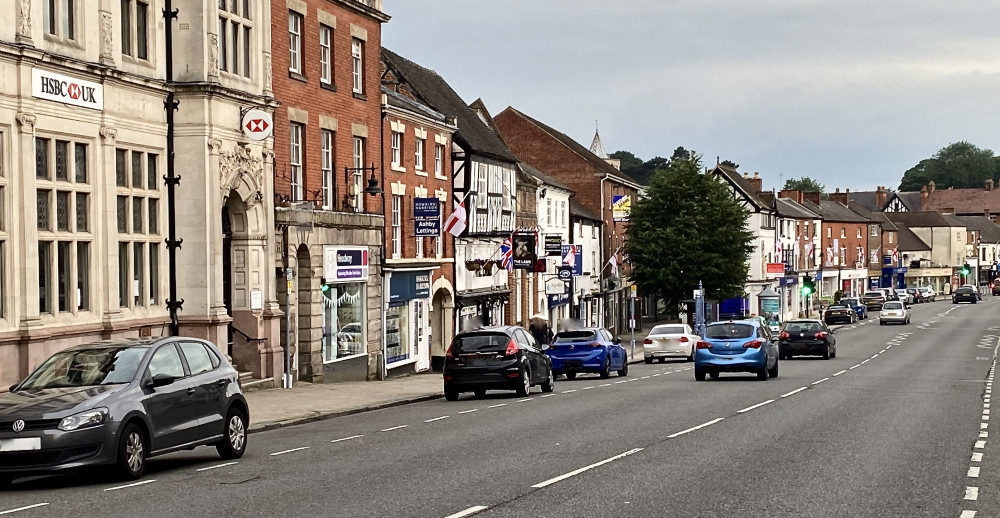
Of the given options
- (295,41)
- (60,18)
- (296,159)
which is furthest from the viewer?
(295,41)

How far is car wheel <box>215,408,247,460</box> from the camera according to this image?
16.6 m

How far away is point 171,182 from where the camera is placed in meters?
27.9

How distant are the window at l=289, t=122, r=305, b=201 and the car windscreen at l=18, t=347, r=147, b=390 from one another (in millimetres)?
18364

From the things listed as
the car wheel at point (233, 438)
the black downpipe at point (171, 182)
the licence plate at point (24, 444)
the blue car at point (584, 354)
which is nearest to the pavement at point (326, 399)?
the black downpipe at point (171, 182)

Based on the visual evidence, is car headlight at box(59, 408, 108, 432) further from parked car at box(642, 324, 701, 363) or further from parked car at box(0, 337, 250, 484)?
parked car at box(642, 324, 701, 363)

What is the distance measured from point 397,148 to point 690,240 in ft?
103

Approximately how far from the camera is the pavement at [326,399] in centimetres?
2372

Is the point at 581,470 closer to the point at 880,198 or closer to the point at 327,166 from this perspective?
the point at 327,166

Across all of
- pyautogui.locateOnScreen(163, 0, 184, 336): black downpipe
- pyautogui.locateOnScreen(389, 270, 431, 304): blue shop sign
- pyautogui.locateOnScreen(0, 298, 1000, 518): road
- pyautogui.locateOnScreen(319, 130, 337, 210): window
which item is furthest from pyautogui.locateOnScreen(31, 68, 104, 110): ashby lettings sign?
pyautogui.locateOnScreen(389, 270, 431, 304): blue shop sign

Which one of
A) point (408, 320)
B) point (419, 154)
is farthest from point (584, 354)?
point (419, 154)

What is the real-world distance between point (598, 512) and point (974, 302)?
422 ft

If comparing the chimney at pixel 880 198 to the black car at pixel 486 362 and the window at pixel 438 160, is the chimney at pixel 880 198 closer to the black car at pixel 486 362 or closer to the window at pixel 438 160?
the window at pixel 438 160

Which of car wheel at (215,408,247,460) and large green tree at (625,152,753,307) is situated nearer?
car wheel at (215,408,247,460)

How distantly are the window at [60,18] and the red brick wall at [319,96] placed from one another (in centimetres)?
862
